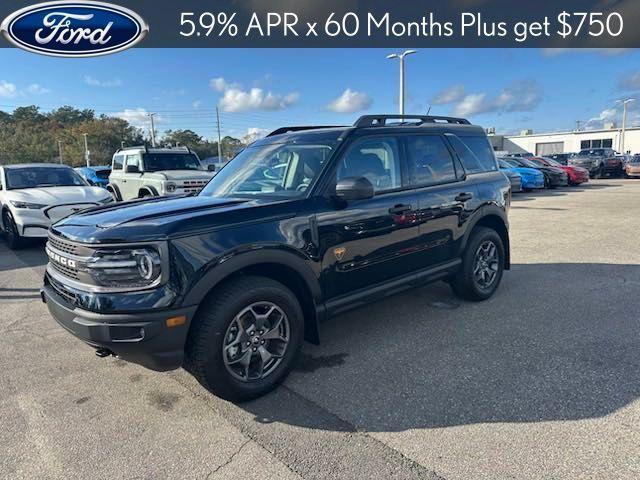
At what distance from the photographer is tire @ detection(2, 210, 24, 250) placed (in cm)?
836

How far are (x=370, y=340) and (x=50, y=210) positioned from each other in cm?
690

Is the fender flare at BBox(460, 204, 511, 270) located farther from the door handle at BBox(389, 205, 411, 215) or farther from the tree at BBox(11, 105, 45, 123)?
the tree at BBox(11, 105, 45, 123)

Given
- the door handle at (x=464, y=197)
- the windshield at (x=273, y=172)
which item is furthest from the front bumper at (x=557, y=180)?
the windshield at (x=273, y=172)

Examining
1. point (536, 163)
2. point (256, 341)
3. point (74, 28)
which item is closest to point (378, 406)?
point (256, 341)

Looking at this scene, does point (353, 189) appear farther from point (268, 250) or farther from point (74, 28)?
point (74, 28)

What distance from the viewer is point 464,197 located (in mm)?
4598

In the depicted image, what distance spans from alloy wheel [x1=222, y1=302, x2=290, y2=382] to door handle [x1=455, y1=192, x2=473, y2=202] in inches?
92.9

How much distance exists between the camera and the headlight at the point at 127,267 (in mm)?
2652

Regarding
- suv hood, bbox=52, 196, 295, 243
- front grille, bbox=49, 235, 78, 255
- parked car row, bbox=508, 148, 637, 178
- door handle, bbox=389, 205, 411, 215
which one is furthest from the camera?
parked car row, bbox=508, 148, 637, 178

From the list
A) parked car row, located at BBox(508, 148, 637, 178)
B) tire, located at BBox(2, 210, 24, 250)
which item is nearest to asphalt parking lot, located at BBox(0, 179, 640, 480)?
tire, located at BBox(2, 210, 24, 250)

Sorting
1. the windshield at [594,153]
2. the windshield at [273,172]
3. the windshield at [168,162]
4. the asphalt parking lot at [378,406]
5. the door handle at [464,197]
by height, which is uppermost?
the windshield at [594,153]

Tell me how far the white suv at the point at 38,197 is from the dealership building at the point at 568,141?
163 ft

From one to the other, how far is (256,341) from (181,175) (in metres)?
8.16

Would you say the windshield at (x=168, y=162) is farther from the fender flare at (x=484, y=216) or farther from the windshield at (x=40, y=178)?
the fender flare at (x=484, y=216)
